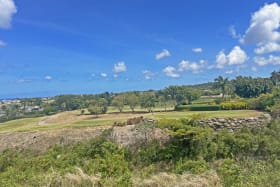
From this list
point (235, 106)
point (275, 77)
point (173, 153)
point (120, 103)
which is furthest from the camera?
point (275, 77)

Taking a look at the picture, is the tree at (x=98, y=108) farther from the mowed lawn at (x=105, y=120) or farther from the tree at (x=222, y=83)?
the tree at (x=222, y=83)

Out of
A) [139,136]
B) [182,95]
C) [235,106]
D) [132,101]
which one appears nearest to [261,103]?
[235,106]

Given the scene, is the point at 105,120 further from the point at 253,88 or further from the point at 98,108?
the point at 253,88

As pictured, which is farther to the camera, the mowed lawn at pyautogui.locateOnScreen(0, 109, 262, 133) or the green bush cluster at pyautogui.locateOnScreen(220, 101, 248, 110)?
the green bush cluster at pyautogui.locateOnScreen(220, 101, 248, 110)

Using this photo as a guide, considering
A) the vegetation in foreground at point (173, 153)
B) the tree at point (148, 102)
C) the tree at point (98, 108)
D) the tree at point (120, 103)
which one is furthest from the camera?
the tree at point (120, 103)

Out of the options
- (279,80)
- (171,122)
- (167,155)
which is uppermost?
(279,80)

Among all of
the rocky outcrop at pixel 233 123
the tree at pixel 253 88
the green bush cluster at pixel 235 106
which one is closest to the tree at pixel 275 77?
the tree at pixel 253 88

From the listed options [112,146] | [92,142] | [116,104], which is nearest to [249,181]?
[112,146]

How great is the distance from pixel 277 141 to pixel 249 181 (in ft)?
27.4

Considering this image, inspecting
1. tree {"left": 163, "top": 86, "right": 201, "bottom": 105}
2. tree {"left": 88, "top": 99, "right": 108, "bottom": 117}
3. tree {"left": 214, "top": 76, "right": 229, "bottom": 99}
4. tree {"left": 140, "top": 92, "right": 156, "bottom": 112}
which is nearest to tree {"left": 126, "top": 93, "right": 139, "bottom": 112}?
tree {"left": 140, "top": 92, "right": 156, "bottom": 112}

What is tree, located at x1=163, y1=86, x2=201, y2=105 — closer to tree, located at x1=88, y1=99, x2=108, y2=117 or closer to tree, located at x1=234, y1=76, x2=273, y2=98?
tree, located at x1=234, y1=76, x2=273, y2=98

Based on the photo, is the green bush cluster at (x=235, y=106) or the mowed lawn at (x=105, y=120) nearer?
the mowed lawn at (x=105, y=120)

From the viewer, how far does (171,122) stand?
13.4 meters

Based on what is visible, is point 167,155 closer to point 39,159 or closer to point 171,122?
point 171,122
